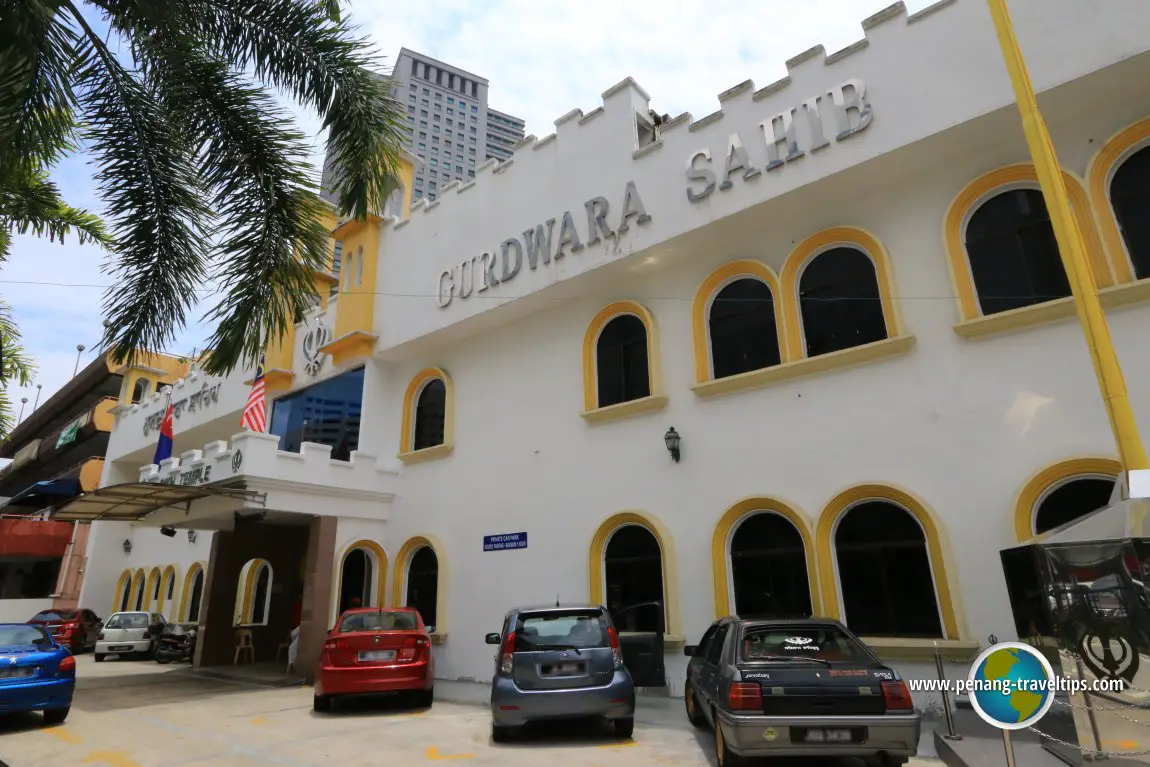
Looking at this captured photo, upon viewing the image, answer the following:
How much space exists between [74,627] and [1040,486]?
89.2 ft

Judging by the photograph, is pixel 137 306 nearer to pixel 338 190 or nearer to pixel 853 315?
pixel 338 190

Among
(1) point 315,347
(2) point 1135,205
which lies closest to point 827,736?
(2) point 1135,205

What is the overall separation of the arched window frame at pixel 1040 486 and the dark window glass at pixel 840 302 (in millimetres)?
2775

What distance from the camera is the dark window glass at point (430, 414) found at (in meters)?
15.5

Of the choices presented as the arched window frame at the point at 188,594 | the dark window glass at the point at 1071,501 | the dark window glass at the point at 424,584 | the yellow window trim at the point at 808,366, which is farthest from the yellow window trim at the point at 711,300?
the arched window frame at the point at 188,594

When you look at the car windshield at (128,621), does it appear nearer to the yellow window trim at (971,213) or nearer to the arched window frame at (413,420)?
the arched window frame at (413,420)

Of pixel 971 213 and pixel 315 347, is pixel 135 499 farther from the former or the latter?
pixel 971 213

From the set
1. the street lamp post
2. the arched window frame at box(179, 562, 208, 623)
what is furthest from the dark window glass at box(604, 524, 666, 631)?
the arched window frame at box(179, 562, 208, 623)

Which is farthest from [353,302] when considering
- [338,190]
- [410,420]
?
[338,190]

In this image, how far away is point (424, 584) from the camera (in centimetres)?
1460

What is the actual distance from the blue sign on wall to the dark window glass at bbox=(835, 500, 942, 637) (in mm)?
5854

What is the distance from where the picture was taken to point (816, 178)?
394 inches

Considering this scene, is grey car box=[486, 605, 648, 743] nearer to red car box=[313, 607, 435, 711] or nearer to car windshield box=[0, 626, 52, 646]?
red car box=[313, 607, 435, 711]

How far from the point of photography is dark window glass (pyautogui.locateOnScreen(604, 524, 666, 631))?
11086 mm
